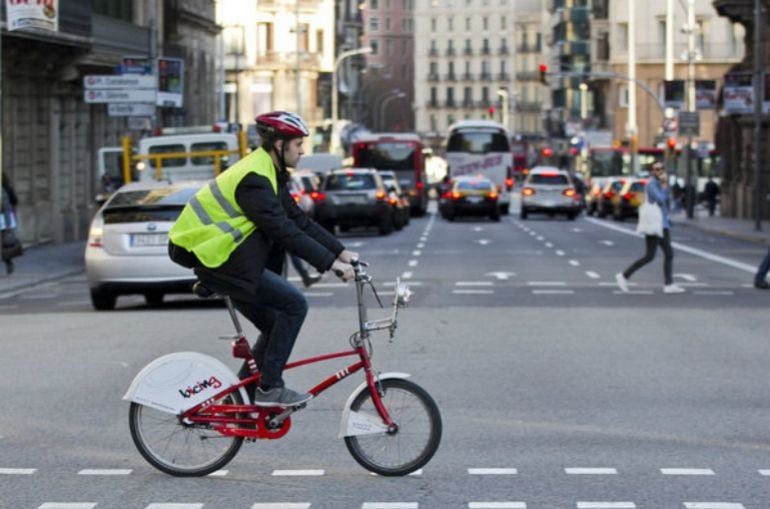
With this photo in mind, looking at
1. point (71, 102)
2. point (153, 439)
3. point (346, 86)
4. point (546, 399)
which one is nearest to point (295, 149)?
point (153, 439)

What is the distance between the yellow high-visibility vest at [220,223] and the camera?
942cm

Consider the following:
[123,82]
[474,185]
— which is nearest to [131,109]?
[123,82]

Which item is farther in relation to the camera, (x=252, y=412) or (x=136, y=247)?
(x=136, y=247)

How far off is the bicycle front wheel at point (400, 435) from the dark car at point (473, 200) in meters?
54.0

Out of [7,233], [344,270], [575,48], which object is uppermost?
[575,48]

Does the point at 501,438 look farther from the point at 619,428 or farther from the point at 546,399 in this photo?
the point at 546,399

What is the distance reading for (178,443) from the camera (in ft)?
31.9

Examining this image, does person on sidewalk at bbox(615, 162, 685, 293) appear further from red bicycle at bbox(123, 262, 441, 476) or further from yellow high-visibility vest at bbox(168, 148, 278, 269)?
yellow high-visibility vest at bbox(168, 148, 278, 269)

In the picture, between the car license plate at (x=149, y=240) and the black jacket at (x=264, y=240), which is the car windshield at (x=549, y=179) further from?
the black jacket at (x=264, y=240)

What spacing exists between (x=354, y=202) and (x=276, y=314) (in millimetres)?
38837

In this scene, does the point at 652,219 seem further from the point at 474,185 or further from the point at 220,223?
the point at 474,185

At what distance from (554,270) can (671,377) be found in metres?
15.9

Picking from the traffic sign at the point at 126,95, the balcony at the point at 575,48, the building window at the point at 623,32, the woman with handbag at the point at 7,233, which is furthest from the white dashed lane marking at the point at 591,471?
the balcony at the point at 575,48

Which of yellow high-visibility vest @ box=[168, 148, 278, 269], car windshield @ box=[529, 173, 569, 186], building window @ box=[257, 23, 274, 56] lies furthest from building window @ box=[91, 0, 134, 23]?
building window @ box=[257, 23, 274, 56]
